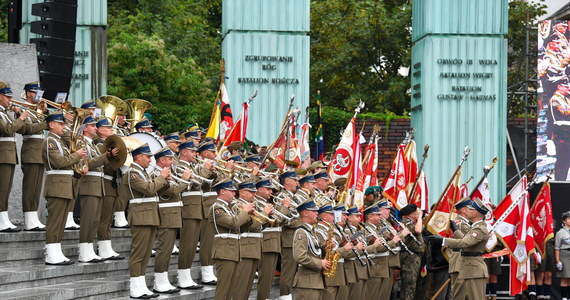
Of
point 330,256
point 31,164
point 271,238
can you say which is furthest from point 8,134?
point 330,256

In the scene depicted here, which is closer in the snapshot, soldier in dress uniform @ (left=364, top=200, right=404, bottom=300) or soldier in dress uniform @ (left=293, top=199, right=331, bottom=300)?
soldier in dress uniform @ (left=293, top=199, right=331, bottom=300)

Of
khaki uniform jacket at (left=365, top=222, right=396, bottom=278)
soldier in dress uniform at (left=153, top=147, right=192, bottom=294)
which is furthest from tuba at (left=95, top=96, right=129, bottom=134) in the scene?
khaki uniform jacket at (left=365, top=222, right=396, bottom=278)

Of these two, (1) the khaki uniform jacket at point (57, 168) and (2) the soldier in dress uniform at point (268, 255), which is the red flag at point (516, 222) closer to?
(2) the soldier in dress uniform at point (268, 255)

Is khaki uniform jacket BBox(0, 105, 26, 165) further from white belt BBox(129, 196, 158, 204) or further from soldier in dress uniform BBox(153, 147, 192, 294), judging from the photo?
soldier in dress uniform BBox(153, 147, 192, 294)

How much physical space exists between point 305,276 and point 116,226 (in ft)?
12.9

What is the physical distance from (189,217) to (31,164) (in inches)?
78.6

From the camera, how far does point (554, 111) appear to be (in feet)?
71.0

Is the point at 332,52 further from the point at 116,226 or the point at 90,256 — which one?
the point at 90,256

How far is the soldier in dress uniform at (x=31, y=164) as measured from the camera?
1341cm

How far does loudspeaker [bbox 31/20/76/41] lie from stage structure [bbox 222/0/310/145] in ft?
16.6

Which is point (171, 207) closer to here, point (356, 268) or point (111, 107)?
point (356, 268)

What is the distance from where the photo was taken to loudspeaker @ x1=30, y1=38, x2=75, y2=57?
15031mm

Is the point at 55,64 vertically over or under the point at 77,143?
over

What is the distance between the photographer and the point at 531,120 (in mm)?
24094
